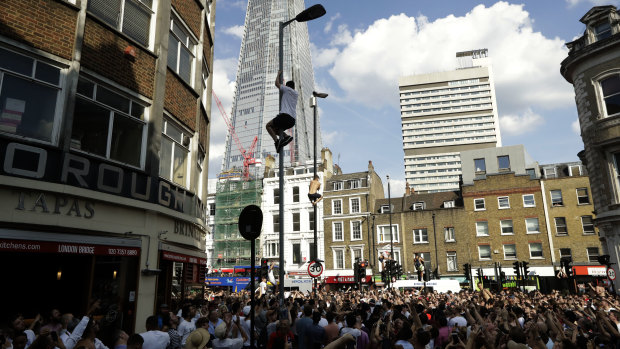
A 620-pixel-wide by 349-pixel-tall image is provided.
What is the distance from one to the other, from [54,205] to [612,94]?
983 inches

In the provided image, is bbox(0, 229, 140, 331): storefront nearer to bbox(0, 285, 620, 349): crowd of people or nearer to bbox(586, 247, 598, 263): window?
bbox(0, 285, 620, 349): crowd of people

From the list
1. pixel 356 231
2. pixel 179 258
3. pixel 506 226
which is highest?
pixel 356 231

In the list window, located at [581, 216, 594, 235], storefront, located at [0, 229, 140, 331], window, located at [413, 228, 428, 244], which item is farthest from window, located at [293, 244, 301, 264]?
storefront, located at [0, 229, 140, 331]

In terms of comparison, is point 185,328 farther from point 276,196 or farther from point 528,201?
point 276,196

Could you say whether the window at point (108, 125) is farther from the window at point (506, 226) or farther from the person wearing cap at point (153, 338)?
the window at point (506, 226)

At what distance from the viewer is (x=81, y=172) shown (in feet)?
30.1

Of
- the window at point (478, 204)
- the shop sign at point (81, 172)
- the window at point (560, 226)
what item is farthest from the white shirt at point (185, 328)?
the window at point (560, 226)

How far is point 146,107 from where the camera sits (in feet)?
37.7

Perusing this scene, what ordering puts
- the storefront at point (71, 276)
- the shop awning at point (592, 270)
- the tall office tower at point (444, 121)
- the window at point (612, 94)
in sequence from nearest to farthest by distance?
the storefront at point (71, 276) → the window at point (612, 94) → the shop awning at point (592, 270) → the tall office tower at point (444, 121)

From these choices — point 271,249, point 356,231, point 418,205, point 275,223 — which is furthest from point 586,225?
point 271,249

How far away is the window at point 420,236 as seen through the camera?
45.0 m

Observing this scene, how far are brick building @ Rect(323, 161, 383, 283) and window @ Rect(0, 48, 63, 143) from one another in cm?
3999

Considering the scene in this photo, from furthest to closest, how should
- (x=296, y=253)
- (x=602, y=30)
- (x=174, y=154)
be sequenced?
(x=296, y=253) → (x=602, y=30) → (x=174, y=154)

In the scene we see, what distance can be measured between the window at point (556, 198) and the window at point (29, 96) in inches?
1765
